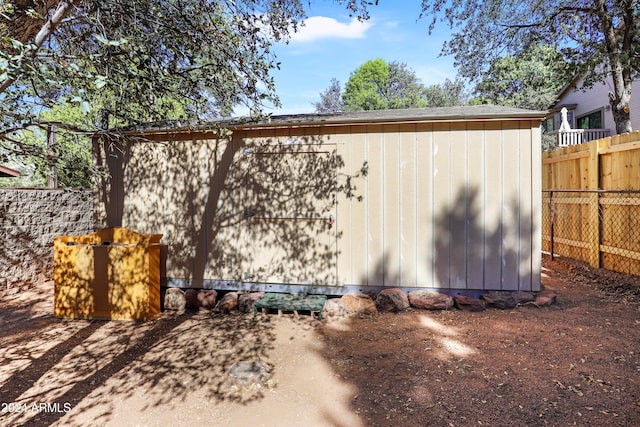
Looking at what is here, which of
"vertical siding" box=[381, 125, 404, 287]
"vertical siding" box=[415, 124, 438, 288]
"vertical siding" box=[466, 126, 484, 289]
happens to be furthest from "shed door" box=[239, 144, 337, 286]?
"vertical siding" box=[466, 126, 484, 289]

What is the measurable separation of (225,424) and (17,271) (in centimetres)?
471

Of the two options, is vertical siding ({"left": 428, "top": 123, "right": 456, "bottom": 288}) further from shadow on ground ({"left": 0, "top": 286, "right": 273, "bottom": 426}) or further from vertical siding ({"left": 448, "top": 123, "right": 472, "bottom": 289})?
shadow on ground ({"left": 0, "top": 286, "right": 273, "bottom": 426})

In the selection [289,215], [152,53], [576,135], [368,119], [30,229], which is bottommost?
[30,229]

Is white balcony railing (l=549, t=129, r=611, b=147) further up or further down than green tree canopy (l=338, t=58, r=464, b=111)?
further down

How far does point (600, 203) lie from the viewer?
533 centimetres

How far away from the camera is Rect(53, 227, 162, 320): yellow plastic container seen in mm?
4125

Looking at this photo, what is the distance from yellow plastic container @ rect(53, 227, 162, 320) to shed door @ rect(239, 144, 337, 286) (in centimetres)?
116

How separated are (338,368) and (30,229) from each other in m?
5.07

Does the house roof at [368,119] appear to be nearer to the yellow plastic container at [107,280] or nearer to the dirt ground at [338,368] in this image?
the yellow plastic container at [107,280]

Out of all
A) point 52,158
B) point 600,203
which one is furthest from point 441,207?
point 52,158

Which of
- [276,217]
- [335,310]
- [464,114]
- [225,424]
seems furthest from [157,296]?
[464,114]

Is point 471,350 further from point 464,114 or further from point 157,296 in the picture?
point 157,296

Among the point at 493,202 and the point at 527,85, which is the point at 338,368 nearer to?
the point at 493,202

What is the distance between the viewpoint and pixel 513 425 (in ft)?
7.11
